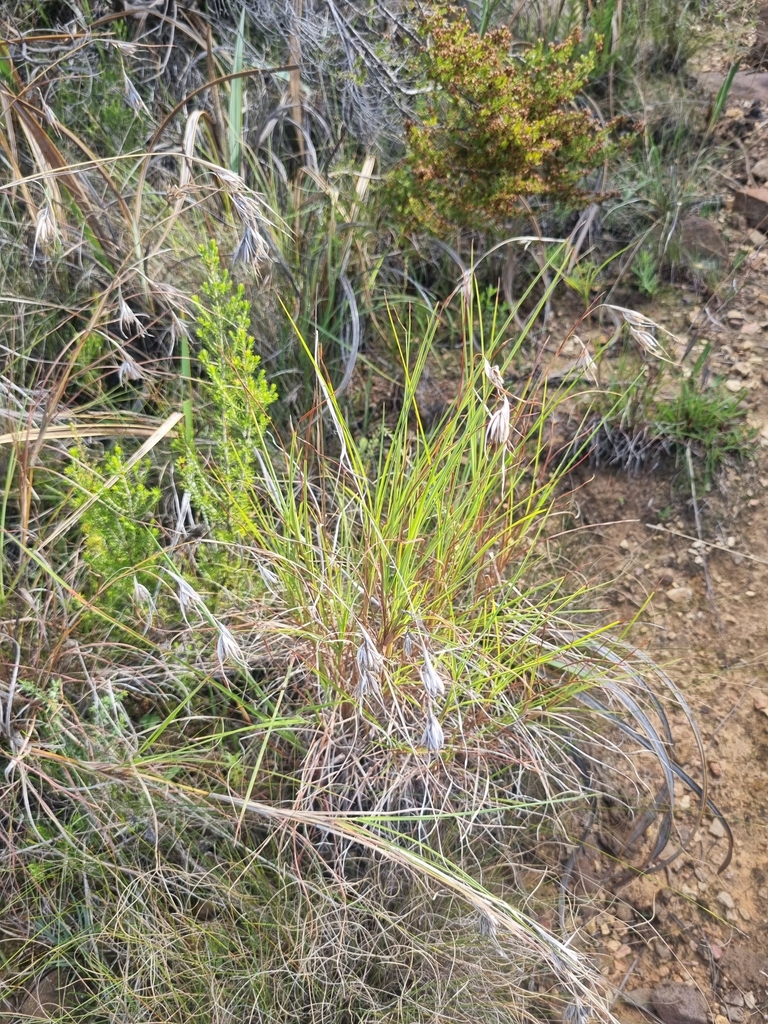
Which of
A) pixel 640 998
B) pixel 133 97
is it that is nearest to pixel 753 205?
pixel 133 97

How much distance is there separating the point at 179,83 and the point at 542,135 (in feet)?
4.34

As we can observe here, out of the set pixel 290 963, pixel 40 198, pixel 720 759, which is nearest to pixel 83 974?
pixel 290 963

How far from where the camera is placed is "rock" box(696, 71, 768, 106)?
10.3 feet

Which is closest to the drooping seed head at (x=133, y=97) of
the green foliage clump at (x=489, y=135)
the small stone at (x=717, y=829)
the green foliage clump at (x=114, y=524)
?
the green foliage clump at (x=489, y=135)

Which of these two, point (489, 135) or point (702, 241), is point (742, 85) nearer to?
point (702, 241)

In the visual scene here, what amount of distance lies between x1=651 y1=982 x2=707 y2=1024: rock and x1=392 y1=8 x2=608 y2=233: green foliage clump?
1.90 meters

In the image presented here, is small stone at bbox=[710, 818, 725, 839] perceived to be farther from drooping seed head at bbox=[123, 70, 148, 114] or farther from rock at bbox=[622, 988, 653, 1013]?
drooping seed head at bbox=[123, 70, 148, 114]

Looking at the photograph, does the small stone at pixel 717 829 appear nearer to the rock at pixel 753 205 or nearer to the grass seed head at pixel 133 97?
the rock at pixel 753 205

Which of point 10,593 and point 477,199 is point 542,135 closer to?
point 477,199

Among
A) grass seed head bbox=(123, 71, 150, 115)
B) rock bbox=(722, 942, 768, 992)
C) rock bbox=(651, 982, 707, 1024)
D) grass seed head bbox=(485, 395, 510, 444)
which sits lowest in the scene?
rock bbox=(651, 982, 707, 1024)

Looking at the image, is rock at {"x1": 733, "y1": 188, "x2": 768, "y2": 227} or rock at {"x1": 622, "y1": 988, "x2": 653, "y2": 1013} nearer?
rock at {"x1": 622, "y1": 988, "x2": 653, "y2": 1013}

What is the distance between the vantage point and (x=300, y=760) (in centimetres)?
169

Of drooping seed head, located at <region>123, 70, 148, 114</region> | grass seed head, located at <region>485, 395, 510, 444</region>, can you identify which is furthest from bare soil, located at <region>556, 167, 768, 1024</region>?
drooping seed head, located at <region>123, 70, 148, 114</region>

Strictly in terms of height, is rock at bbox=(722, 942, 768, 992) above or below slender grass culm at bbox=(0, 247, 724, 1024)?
below
